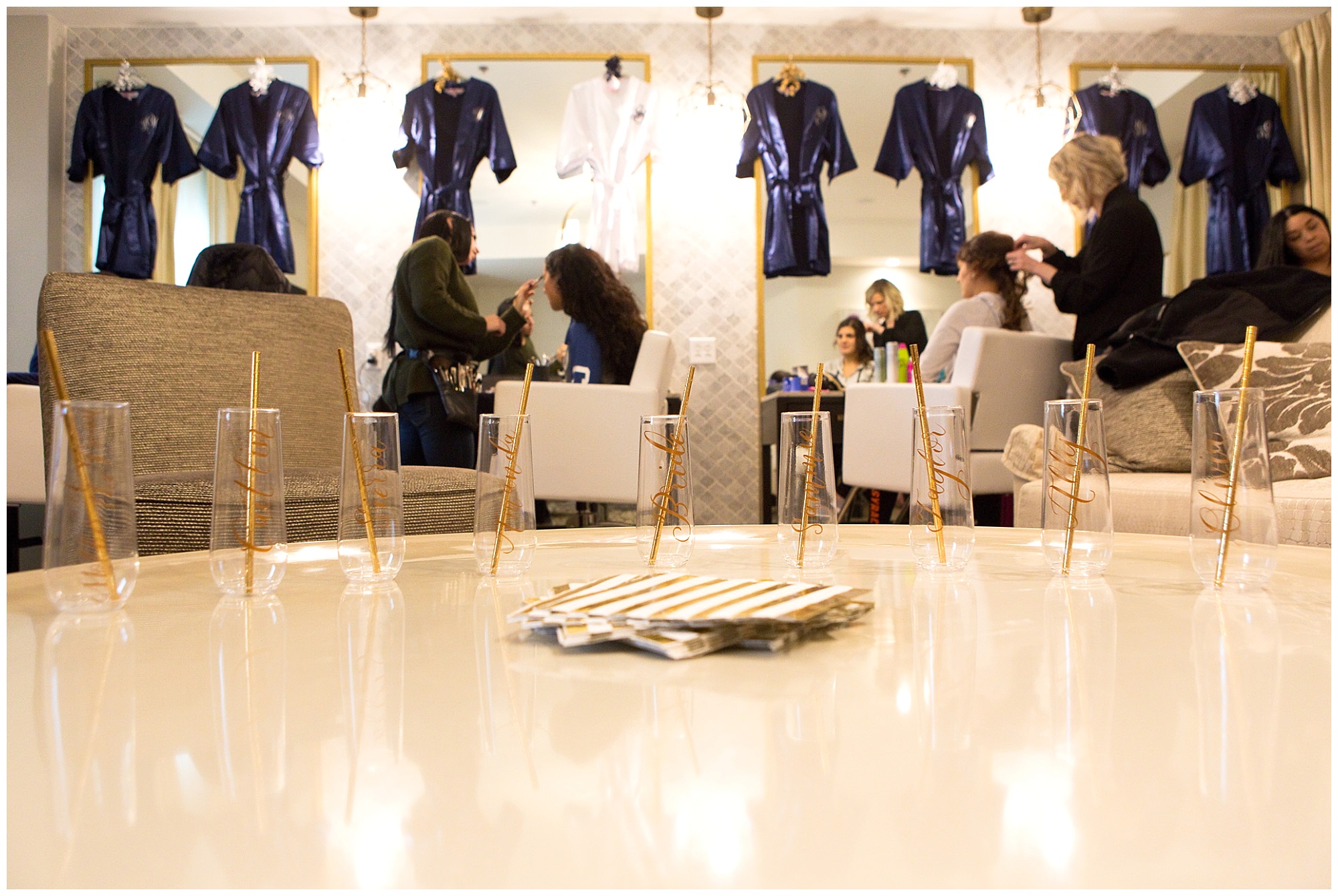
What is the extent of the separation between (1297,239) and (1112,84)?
156cm

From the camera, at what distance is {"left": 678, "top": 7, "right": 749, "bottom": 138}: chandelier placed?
4.26m

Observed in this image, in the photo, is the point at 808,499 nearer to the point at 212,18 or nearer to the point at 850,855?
the point at 850,855

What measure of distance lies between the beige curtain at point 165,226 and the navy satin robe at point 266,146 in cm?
23

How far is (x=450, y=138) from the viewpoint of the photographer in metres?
4.26

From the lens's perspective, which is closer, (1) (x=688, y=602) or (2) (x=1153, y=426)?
(1) (x=688, y=602)

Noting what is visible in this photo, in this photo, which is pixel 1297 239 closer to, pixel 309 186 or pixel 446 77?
pixel 446 77

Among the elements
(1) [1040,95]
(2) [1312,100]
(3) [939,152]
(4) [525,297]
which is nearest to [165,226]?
(4) [525,297]

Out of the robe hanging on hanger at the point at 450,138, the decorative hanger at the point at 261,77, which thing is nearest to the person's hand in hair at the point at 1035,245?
the robe hanging on hanger at the point at 450,138

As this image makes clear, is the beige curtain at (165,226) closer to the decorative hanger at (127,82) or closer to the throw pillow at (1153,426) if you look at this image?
the decorative hanger at (127,82)

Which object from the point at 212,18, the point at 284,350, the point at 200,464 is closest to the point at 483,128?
the point at 212,18

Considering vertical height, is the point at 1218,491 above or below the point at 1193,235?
below

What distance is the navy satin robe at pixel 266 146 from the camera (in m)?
4.25

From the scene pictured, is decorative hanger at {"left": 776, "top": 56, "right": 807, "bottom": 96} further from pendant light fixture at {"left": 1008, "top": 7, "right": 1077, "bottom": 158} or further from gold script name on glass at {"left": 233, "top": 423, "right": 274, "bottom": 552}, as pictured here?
gold script name on glass at {"left": 233, "top": 423, "right": 274, "bottom": 552}

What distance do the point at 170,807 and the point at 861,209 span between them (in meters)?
4.39
